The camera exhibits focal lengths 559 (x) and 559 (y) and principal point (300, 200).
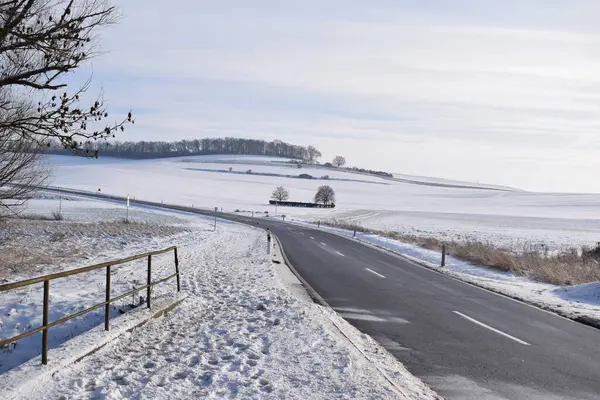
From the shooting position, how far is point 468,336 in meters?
10.6

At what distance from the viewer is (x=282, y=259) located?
79.7 ft

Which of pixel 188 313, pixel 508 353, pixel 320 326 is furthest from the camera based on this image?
pixel 188 313

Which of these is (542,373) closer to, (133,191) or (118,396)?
(118,396)

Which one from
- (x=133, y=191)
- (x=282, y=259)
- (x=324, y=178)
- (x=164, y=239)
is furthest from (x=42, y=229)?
(x=324, y=178)

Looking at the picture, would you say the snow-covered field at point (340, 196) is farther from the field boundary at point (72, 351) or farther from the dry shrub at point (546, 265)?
the field boundary at point (72, 351)

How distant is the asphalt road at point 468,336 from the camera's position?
770 cm

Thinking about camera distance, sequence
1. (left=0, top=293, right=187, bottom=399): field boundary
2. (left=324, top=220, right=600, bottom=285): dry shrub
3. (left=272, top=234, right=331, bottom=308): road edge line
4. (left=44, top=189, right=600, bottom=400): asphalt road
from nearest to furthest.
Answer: (left=0, top=293, right=187, bottom=399): field boundary
(left=44, top=189, right=600, bottom=400): asphalt road
(left=272, top=234, right=331, bottom=308): road edge line
(left=324, top=220, right=600, bottom=285): dry shrub

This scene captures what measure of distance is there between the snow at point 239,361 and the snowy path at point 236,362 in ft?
0.04

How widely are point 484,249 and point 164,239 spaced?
17.0m

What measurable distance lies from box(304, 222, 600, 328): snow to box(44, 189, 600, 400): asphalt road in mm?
748

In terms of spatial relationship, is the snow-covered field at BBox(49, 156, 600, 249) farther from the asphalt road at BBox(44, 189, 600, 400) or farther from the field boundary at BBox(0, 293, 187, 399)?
the field boundary at BBox(0, 293, 187, 399)

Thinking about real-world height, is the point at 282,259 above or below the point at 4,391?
below

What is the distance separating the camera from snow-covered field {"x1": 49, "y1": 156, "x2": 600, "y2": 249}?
86.1 metres

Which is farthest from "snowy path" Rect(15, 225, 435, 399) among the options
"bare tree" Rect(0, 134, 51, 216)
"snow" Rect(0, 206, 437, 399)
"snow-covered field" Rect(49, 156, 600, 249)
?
"snow-covered field" Rect(49, 156, 600, 249)
